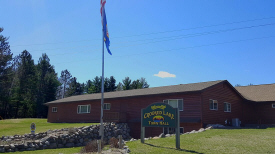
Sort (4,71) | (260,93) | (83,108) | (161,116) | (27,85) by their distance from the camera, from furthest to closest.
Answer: (27,85) → (4,71) → (83,108) → (260,93) → (161,116)

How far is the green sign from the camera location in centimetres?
1098

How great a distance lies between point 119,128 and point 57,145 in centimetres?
744

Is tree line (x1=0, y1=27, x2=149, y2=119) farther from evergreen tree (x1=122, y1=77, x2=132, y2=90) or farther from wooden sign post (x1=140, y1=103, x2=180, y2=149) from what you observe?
wooden sign post (x1=140, y1=103, x2=180, y2=149)

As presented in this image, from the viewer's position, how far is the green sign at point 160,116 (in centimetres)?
1098

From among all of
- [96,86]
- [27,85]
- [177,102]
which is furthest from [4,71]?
[177,102]

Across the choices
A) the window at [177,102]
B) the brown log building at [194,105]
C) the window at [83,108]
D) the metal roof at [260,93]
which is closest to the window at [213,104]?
the brown log building at [194,105]

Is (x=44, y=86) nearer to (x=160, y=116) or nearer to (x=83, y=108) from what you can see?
(x=83, y=108)

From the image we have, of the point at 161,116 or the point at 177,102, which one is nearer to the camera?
the point at 161,116

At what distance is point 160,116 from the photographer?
1135 centimetres

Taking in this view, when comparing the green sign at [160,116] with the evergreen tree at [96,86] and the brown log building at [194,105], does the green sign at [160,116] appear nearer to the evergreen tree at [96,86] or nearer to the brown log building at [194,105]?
the brown log building at [194,105]

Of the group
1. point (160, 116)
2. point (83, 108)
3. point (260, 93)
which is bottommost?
point (160, 116)

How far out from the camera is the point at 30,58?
2207 inches

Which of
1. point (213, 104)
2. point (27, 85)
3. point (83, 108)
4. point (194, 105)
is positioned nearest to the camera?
point (194, 105)

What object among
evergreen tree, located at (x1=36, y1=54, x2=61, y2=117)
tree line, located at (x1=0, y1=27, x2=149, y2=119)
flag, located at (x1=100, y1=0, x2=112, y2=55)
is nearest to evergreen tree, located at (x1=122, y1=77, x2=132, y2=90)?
tree line, located at (x1=0, y1=27, x2=149, y2=119)
